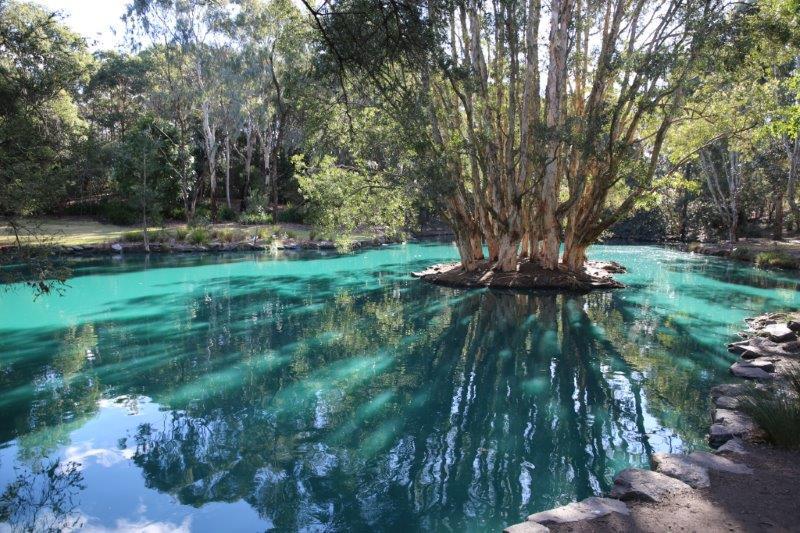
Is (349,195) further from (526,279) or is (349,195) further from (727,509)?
(727,509)

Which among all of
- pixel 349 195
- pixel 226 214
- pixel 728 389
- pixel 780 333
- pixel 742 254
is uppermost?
pixel 349 195

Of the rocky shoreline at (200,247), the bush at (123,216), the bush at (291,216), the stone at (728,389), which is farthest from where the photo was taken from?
the bush at (291,216)

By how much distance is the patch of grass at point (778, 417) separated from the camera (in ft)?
15.8

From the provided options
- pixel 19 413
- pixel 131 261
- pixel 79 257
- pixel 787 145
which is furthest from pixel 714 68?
pixel 79 257

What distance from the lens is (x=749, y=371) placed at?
7.90m

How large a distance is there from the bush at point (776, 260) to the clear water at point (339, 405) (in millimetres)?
8383

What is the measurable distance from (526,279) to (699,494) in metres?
12.4

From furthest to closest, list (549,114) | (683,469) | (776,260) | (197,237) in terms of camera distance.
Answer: (197,237) → (776,260) → (549,114) → (683,469)

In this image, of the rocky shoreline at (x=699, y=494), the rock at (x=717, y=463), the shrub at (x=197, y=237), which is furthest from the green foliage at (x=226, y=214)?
the rock at (x=717, y=463)

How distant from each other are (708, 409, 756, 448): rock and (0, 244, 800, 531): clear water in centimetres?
16

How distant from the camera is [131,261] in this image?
22625 millimetres

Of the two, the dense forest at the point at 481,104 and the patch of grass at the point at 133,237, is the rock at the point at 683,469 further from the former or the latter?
the patch of grass at the point at 133,237

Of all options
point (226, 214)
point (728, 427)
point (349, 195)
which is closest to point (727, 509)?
point (728, 427)

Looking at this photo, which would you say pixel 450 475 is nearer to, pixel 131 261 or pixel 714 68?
pixel 714 68
